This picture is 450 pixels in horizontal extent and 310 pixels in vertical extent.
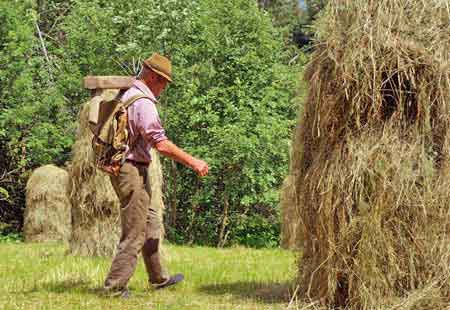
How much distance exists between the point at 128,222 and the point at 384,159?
2680mm

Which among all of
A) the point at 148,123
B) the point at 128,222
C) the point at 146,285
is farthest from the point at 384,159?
the point at 146,285

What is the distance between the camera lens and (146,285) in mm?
8297

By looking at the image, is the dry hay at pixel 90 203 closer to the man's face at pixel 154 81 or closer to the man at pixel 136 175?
the man's face at pixel 154 81

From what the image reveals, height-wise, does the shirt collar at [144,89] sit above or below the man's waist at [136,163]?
above

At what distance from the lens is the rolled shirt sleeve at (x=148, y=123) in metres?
7.12

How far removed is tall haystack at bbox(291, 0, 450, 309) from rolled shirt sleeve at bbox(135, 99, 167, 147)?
5.28 feet

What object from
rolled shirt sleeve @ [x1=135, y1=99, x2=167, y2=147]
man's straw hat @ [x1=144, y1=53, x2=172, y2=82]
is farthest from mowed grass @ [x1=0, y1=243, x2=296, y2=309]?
man's straw hat @ [x1=144, y1=53, x2=172, y2=82]

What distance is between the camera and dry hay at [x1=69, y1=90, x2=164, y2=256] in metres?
11.5

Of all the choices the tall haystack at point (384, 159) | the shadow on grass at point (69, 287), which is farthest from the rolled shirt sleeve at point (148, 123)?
the shadow on grass at point (69, 287)

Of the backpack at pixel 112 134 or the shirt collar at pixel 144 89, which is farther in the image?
the shirt collar at pixel 144 89

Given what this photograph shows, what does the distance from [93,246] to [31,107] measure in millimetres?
8786

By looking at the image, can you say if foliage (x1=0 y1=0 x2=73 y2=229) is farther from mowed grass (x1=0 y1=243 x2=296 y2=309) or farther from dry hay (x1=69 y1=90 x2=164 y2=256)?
mowed grass (x1=0 y1=243 x2=296 y2=309)

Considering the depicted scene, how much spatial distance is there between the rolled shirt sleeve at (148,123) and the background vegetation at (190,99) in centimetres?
1014

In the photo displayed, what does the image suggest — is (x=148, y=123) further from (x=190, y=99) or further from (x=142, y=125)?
(x=190, y=99)
